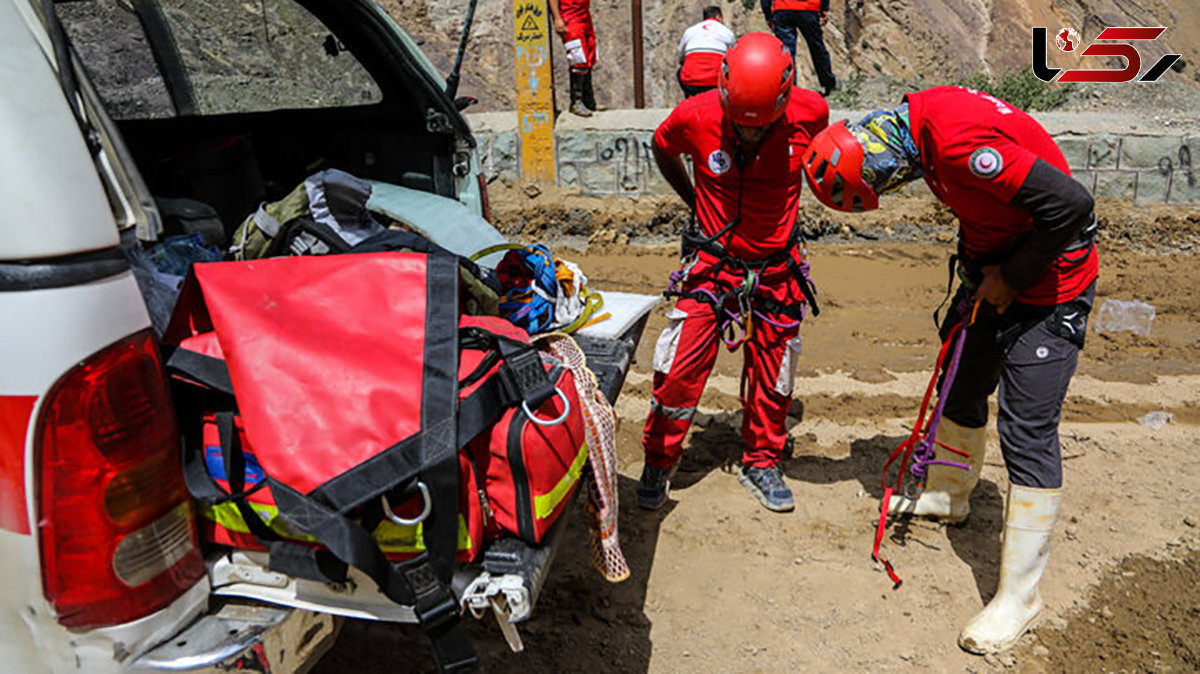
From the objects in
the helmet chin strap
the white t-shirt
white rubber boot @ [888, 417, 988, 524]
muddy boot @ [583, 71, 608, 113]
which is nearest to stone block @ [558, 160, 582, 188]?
muddy boot @ [583, 71, 608, 113]

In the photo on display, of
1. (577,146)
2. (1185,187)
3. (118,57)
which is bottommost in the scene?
(1185,187)

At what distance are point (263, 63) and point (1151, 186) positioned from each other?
773 centimetres

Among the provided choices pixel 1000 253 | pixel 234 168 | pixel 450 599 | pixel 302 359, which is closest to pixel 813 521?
pixel 1000 253

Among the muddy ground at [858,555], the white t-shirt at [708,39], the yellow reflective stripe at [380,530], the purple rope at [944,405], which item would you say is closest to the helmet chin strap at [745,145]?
the purple rope at [944,405]

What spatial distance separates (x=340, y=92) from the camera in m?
4.09

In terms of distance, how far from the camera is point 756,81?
130 inches

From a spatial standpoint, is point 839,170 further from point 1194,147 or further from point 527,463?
point 1194,147

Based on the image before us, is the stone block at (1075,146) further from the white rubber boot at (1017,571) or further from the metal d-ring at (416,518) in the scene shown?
the metal d-ring at (416,518)

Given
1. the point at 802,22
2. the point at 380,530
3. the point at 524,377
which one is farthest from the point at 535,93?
the point at 380,530

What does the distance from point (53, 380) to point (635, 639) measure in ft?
6.91

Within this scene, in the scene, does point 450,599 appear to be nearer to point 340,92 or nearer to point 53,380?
point 53,380

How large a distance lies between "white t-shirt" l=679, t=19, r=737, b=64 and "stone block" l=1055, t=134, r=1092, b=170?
3.22 m

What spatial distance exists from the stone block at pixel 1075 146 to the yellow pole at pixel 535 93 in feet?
16.1

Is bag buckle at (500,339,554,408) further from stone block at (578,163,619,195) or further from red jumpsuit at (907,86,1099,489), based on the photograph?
stone block at (578,163,619,195)
